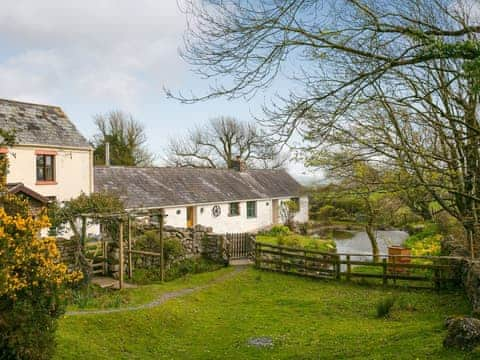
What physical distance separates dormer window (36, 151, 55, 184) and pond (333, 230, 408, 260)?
51.6ft

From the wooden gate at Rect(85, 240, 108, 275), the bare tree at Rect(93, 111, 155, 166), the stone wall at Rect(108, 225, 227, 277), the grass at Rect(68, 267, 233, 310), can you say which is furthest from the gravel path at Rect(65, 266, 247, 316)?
the bare tree at Rect(93, 111, 155, 166)

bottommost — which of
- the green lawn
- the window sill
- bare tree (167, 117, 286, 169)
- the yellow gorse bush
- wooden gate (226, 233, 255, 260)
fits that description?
the green lawn

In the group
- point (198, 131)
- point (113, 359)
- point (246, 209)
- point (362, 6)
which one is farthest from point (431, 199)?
point (198, 131)

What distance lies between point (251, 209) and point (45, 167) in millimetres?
15784

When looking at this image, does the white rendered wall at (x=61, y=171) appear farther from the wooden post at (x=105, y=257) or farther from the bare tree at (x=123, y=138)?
the bare tree at (x=123, y=138)

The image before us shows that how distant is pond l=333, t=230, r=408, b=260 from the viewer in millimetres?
24070

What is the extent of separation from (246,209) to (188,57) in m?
26.6

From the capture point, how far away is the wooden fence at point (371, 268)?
13.7 m

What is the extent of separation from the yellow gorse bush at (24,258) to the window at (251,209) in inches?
1023

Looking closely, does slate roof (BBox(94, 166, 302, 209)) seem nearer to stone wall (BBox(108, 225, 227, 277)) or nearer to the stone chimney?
the stone chimney

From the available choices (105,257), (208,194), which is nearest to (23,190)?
(105,257)

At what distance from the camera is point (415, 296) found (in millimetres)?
13203

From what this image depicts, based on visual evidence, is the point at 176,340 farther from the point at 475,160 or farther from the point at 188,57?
the point at 475,160

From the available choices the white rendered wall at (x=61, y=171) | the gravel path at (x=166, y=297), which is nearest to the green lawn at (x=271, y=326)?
the gravel path at (x=166, y=297)
